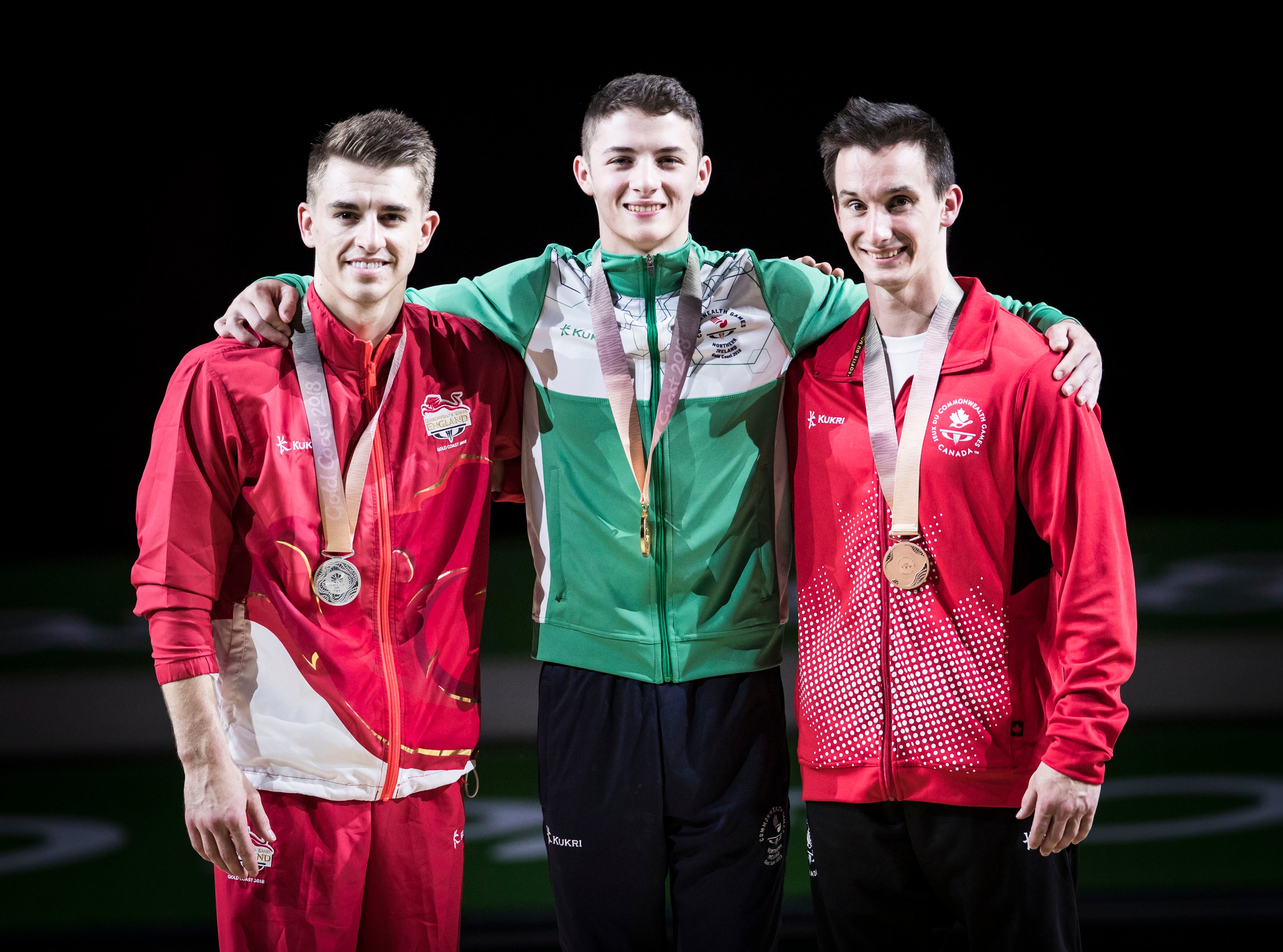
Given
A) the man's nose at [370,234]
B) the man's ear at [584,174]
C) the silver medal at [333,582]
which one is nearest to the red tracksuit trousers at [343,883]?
the silver medal at [333,582]

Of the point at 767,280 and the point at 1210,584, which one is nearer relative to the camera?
the point at 767,280

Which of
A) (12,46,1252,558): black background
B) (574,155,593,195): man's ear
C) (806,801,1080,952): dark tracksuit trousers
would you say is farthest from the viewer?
(12,46,1252,558): black background

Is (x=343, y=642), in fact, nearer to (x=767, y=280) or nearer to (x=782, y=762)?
(x=782, y=762)

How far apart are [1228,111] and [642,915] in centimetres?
402

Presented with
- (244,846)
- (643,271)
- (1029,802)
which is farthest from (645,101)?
(244,846)

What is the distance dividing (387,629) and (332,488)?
29cm

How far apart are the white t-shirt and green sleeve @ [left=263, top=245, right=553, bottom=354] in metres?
0.72

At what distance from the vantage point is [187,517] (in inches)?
80.0

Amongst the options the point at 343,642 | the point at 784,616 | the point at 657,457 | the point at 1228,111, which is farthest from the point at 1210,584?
the point at 343,642

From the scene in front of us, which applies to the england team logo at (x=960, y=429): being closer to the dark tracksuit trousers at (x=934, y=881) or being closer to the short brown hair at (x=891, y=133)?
the short brown hair at (x=891, y=133)

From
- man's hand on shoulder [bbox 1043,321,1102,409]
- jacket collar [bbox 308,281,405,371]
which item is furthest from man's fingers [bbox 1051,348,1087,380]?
jacket collar [bbox 308,281,405,371]

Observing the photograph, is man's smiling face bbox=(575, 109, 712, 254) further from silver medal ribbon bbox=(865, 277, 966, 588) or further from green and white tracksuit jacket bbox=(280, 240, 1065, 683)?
silver medal ribbon bbox=(865, 277, 966, 588)

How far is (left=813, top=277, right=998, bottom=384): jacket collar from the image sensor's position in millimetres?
2049

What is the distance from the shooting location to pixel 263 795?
6.97ft
